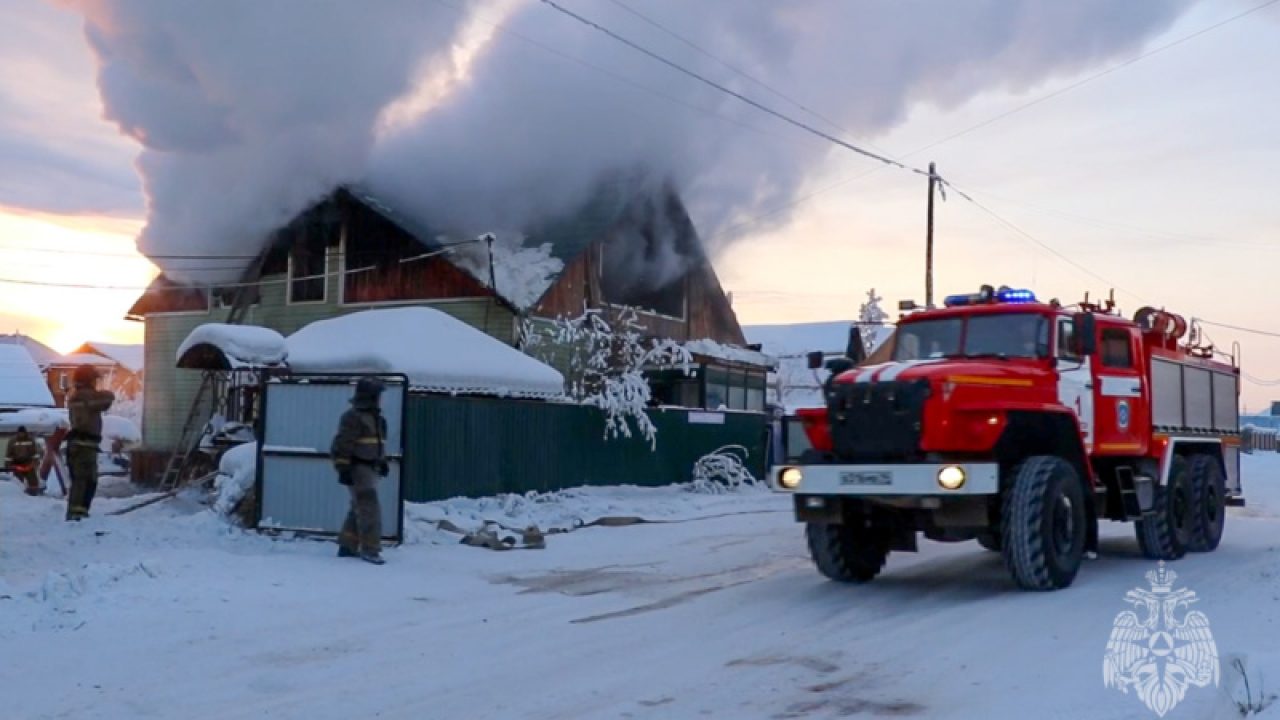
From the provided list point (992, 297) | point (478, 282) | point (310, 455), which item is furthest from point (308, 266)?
point (992, 297)

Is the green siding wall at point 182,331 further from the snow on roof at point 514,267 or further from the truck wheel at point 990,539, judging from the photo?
the truck wheel at point 990,539

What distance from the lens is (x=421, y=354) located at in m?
17.4

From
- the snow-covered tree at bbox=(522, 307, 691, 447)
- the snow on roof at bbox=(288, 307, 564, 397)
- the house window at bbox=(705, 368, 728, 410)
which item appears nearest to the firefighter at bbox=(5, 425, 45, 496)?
the snow on roof at bbox=(288, 307, 564, 397)

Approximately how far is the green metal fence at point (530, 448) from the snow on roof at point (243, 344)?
317 centimetres

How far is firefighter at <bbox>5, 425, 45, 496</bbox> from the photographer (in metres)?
19.5

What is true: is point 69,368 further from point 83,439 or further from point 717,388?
point 83,439

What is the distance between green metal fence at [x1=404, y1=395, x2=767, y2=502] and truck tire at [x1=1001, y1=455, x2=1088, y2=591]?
601 cm

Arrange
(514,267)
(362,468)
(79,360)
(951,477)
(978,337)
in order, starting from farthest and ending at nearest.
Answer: (79,360) < (514,267) < (362,468) < (978,337) < (951,477)

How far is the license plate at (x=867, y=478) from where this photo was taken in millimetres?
9461

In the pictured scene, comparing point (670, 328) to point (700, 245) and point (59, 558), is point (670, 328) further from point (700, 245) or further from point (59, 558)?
point (59, 558)

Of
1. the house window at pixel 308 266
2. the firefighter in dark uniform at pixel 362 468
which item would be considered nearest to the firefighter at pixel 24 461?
the house window at pixel 308 266

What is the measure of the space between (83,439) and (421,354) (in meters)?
4.97

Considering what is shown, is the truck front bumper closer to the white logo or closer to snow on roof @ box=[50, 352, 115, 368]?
the white logo

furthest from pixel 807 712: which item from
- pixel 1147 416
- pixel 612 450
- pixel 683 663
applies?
pixel 612 450
